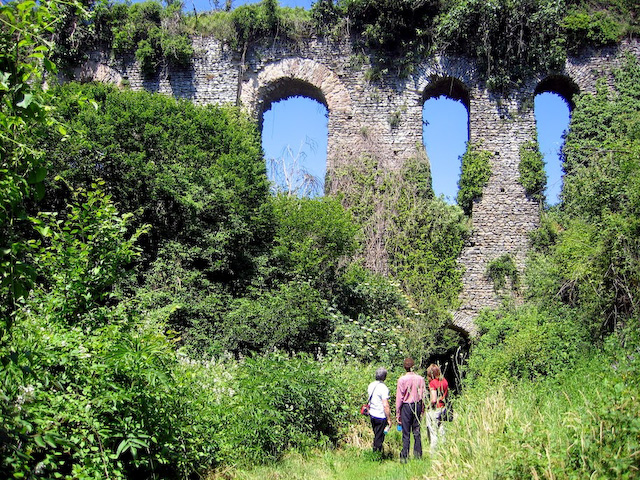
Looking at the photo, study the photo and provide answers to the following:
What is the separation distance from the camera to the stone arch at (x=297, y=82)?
50.2 feet

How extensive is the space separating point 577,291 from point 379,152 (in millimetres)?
6238

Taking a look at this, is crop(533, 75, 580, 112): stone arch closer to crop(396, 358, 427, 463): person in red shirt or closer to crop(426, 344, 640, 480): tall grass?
crop(396, 358, 427, 463): person in red shirt

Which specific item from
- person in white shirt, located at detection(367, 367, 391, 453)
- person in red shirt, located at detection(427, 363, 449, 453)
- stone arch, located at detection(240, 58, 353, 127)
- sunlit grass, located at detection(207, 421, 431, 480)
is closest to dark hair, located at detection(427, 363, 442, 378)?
person in red shirt, located at detection(427, 363, 449, 453)

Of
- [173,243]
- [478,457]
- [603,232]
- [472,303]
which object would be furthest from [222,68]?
[478,457]

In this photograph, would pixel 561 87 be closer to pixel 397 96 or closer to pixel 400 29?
pixel 397 96

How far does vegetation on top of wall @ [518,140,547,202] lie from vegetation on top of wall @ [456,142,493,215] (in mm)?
855

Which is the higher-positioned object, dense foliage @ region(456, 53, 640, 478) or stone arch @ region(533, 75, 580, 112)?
stone arch @ region(533, 75, 580, 112)

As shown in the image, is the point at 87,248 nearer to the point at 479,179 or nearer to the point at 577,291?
the point at 577,291

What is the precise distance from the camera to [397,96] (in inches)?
597

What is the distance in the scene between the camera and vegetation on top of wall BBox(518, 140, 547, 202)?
14.3 m

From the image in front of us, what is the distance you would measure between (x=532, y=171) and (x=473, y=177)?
153 cm

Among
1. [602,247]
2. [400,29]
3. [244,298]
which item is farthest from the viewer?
[400,29]

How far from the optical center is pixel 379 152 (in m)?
14.9

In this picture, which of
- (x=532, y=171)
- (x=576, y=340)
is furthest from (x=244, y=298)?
(x=532, y=171)
